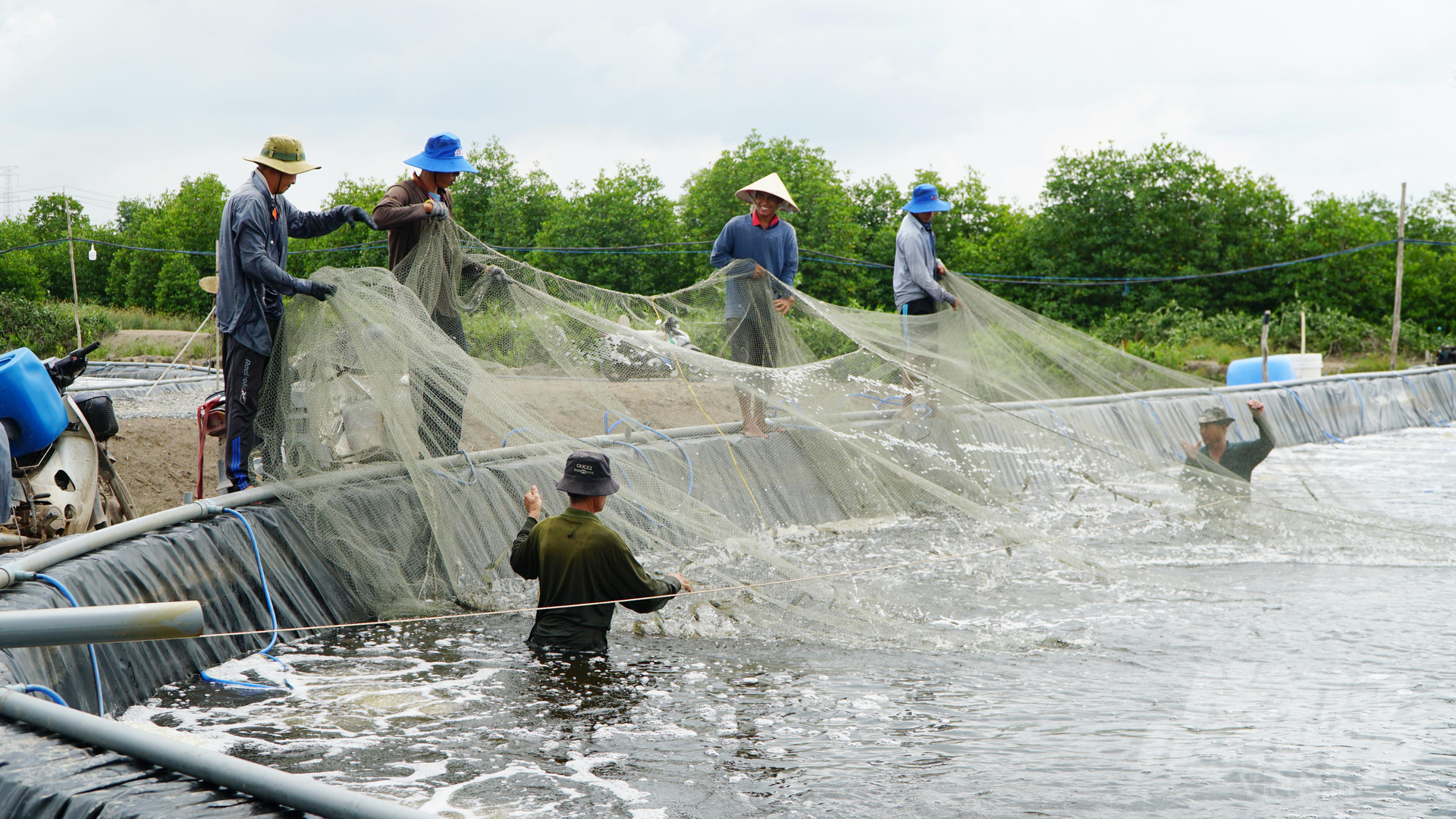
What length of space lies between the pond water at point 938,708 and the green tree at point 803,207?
24.1 meters

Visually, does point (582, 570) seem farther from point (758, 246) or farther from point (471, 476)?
point (758, 246)

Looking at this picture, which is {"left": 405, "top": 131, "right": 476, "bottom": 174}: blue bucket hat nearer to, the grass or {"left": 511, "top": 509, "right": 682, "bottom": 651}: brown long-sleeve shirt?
{"left": 511, "top": 509, "right": 682, "bottom": 651}: brown long-sleeve shirt

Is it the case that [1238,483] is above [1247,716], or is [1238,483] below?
above

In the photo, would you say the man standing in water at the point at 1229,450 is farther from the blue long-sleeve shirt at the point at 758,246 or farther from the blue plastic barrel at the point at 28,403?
the blue plastic barrel at the point at 28,403

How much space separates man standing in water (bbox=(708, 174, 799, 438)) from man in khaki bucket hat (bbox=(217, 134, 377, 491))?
8.18ft

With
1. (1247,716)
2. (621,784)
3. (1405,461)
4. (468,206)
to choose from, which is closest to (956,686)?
(1247,716)

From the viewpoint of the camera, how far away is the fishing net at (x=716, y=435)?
4.44 m

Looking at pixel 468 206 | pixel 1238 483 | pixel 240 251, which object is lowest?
pixel 1238 483

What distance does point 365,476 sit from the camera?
444 cm

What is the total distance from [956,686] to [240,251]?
3.53 metres

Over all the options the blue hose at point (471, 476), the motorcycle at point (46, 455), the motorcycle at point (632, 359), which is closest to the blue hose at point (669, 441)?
the motorcycle at point (632, 359)

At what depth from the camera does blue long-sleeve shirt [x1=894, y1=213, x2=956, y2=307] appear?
22.2 ft

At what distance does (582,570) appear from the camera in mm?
3990

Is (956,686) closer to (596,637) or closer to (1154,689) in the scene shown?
(1154,689)
